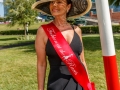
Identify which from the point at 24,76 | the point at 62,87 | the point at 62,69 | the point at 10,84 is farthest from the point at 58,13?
the point at 24,76

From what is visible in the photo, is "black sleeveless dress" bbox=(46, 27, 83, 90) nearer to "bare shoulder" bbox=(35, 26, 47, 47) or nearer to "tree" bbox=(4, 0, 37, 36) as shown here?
"bare shoulder" bbox=(35, 26, 47, 47)

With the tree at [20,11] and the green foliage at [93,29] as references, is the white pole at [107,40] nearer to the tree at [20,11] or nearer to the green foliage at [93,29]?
the tree at [20,11]

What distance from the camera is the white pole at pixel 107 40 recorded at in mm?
1705

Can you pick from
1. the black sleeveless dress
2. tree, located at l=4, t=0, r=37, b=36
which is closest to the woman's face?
the black sleeveless dress

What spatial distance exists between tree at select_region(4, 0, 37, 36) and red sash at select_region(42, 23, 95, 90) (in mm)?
19466

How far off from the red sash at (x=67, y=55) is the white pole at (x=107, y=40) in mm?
326

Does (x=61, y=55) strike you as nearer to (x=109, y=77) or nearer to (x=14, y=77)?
(x=109, y=77)

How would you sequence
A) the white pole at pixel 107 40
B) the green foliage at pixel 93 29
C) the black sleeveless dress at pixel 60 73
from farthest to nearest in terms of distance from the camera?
the green foliage at pixel 93 29, the black sleeveless dress at pixel 60 73, the white pole at pixel 107 40

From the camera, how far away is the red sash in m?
2.00

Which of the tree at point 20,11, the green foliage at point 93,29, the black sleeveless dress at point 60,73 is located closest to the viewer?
the black sleeveless dress at point 60,73

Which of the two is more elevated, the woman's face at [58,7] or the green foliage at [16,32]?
the woman's face at [58,7]

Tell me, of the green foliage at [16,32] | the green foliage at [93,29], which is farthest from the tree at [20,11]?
the green foliage at [16,32]

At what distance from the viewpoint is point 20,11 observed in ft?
69.4

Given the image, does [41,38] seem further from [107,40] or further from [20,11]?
[20,11]
